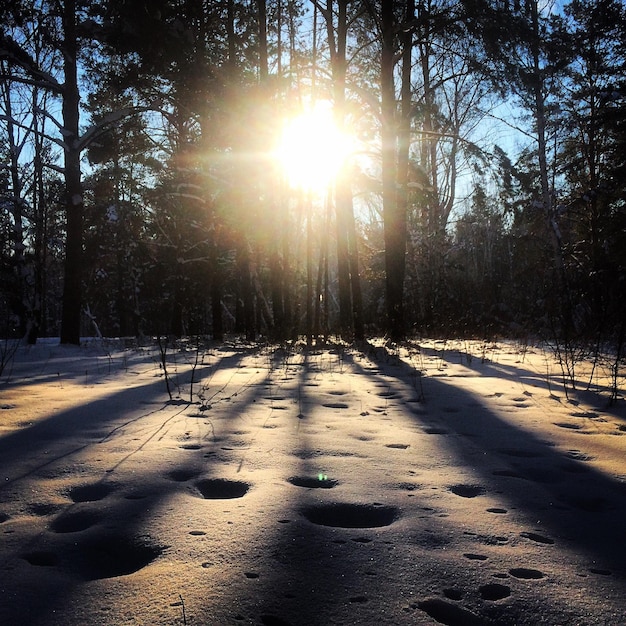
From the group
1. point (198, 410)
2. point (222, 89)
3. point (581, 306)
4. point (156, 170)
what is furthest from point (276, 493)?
point (156, 170)

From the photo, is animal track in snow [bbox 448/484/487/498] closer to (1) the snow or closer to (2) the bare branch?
(1) the snow

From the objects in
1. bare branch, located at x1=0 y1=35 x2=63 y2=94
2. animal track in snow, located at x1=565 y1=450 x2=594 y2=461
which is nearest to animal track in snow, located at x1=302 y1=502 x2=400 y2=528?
animal track in snow, located at x1=565 y1=450 x2=594 y2=461

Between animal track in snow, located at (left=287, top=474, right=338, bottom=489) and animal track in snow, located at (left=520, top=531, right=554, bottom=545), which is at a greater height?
animal track in snow, located at (left=287, top=474, right=338, bottom=489)

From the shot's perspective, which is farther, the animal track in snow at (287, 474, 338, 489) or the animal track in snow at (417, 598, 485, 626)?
the animal track in snow at (287, 474, 338, 489)

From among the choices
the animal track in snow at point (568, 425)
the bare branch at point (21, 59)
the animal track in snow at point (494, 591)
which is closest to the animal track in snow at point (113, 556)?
the animal track in snow at point (494, 591)

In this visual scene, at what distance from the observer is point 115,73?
10.8 metres

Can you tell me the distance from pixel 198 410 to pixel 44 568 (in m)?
2.01

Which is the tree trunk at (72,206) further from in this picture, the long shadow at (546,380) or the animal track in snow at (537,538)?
the animal track in snow at (537,538)

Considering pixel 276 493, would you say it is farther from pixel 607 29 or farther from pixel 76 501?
pixel 607 29

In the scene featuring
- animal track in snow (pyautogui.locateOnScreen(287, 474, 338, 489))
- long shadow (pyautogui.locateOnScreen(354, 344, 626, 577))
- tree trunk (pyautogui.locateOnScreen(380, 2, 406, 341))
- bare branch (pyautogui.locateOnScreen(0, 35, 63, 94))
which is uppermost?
bare branch (pyautogui.locateOnScreen(0, 35, 63, 94))

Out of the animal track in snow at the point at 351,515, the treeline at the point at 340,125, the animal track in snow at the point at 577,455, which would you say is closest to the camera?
the animal track in snow at the point at 351,515

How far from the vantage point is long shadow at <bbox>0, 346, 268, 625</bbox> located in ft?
3.59

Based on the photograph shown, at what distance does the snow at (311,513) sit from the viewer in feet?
3.50

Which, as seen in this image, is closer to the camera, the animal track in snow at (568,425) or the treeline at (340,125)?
the animal track in snow at (568,425)
